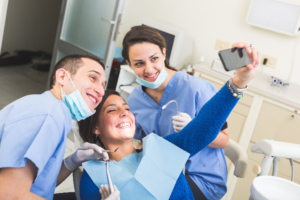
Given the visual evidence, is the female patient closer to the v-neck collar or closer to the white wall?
the v-neck collar

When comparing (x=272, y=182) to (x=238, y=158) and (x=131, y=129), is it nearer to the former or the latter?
(x=238, y=158)

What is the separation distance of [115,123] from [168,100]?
37cm

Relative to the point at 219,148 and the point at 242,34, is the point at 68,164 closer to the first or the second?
the point at 219,148

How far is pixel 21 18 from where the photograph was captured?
4.93 meters

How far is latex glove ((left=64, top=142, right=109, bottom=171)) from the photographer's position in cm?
116

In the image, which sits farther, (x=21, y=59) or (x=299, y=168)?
(x=21, y=59)

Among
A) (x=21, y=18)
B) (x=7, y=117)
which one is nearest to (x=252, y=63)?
(x=7, y=117)

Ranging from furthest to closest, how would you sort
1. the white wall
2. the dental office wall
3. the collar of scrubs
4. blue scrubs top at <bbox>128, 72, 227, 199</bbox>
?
the white wall
the dental office wall
blue scrubs top at <bbox>128, 72, 227, 199</bbox>
the collar of scrubs

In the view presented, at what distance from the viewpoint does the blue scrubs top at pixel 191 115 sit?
4.79ft

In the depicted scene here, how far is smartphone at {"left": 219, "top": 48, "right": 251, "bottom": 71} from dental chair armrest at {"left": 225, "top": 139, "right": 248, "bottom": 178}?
0.57 meters

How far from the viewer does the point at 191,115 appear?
1.55m

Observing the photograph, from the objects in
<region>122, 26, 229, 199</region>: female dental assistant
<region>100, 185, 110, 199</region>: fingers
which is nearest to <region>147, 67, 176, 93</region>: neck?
<region>122, 26, 229, 199</region>: female dental assistant

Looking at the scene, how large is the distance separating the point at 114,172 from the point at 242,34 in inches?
95.6

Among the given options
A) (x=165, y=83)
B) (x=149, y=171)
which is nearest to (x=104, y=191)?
(x=149, y=171)
